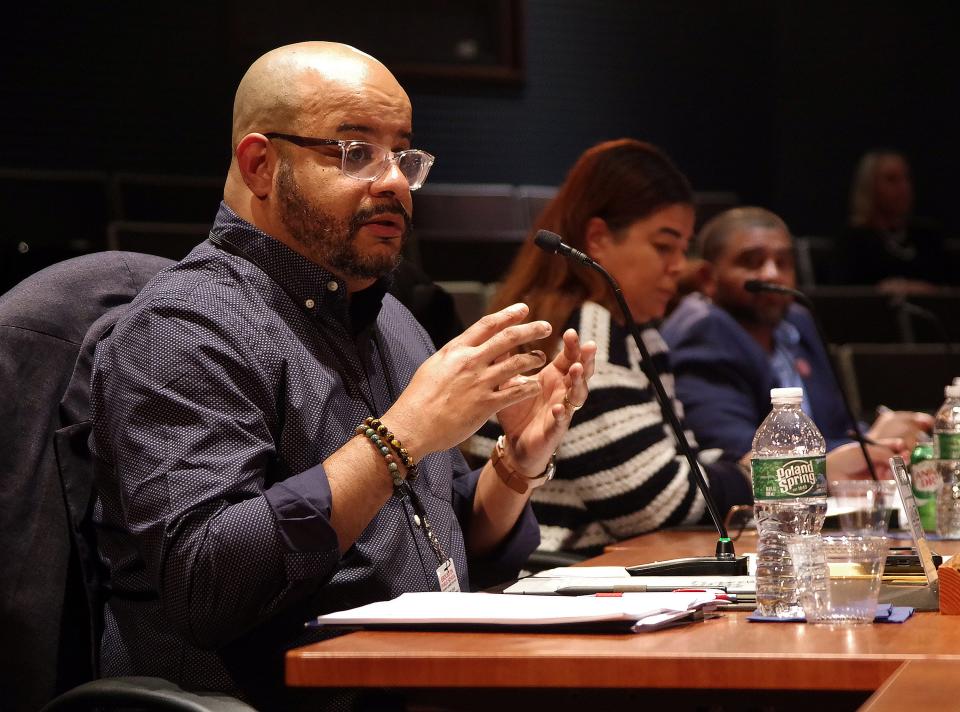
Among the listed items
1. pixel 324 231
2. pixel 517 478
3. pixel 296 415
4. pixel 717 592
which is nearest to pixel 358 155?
pixel 324 231

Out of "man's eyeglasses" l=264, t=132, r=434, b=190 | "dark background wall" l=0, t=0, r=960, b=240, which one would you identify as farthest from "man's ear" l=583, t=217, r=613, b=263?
"dark background wall" l=0, t=0, r=960, b=240

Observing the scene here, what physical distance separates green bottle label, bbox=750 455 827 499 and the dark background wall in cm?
531

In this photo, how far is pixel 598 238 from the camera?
291 cm

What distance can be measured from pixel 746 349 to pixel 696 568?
1.78 meters

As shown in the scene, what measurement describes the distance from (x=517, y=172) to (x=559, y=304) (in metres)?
4.69

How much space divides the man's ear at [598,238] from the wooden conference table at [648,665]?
1.58m

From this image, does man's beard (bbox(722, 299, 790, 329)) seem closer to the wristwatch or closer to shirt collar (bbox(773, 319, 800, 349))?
shirt collar (bbox(773, 319, 800, 349))

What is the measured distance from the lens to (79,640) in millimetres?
1653

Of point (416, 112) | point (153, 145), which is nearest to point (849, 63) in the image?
point (416, 112)

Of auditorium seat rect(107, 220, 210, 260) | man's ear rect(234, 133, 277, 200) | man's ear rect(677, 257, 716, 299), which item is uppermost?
man's ear rect(234, 133, 277, 200)

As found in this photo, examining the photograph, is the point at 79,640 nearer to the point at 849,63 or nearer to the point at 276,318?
the point at 276,318

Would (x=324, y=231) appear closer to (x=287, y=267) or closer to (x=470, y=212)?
(x=287, y=267)

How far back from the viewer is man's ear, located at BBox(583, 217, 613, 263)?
2.90 meters

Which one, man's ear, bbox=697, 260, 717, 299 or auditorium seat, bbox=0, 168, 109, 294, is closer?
man's ear, bbox=697, 260, 717, 299
